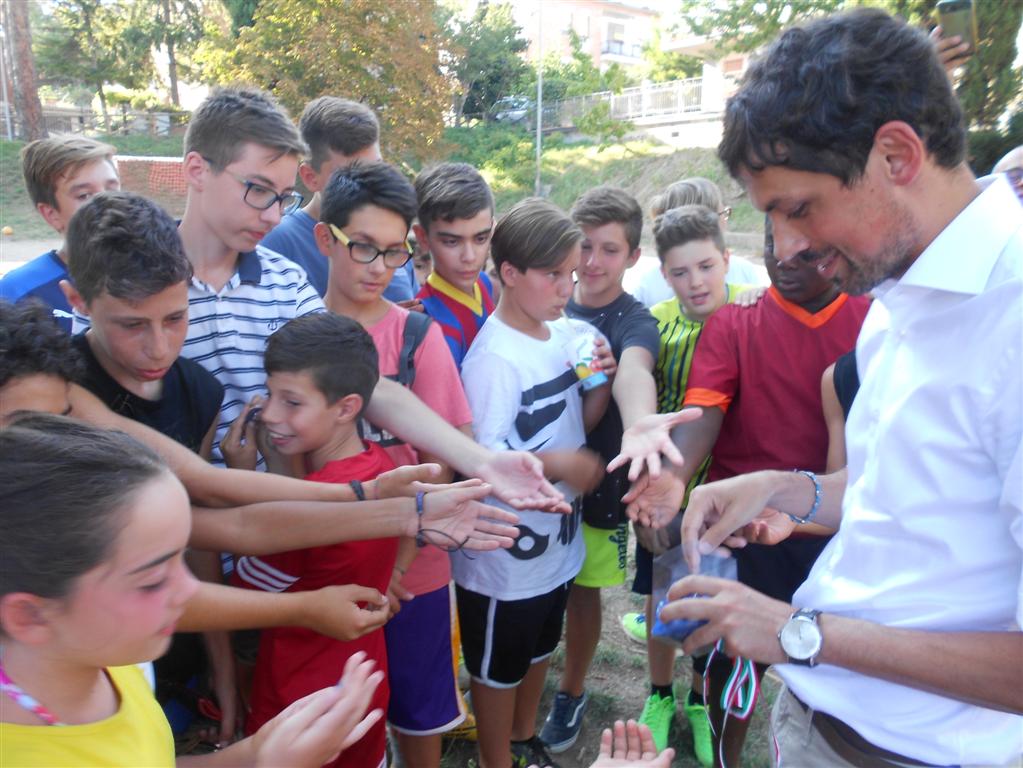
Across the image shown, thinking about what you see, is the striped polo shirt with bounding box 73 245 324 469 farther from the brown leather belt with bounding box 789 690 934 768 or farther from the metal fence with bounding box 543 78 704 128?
the metal fence with bounding box 543 78 704 128

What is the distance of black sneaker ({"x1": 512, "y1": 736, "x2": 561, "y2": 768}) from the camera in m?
3.07

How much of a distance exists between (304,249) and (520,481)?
1.65 m

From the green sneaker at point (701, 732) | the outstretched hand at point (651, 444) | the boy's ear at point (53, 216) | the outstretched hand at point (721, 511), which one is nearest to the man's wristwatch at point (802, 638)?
the outstretched hand at point (721, 511)

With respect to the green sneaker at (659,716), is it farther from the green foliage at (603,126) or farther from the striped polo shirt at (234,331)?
the green foliage at (603,126)

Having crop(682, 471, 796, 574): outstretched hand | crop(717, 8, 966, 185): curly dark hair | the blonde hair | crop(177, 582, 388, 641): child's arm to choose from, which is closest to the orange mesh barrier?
the blonde hair

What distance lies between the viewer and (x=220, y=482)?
A: 2.08m

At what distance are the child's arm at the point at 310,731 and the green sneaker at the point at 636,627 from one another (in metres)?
2.79

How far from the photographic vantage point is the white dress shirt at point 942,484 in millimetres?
1339

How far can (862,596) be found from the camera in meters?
1.57

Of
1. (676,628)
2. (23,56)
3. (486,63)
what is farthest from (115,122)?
(676,628)

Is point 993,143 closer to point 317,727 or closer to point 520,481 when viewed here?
point 520,481

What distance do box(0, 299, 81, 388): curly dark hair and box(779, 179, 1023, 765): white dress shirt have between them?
183cm

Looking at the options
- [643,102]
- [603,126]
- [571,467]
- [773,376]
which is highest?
[643,102]

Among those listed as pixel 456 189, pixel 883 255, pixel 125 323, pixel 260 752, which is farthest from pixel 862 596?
pixel 456 189
